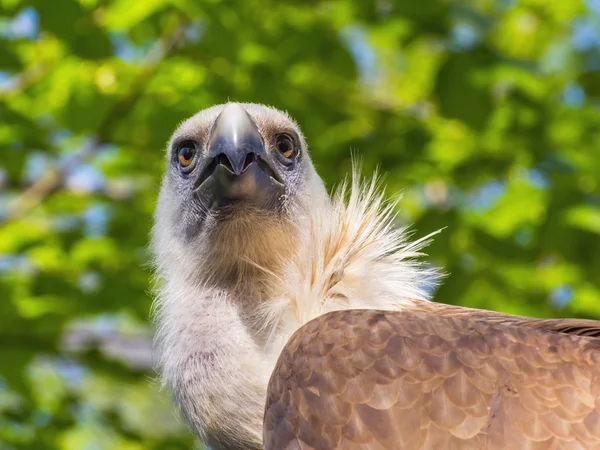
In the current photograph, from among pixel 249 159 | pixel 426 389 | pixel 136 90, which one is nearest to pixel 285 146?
pixel 249 159

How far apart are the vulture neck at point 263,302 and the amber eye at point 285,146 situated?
0.32 m

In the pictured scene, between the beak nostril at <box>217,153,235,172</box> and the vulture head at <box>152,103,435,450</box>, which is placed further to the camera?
the beak nostril at <box>217,153,235,172</box>

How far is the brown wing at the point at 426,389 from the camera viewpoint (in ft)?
9.03

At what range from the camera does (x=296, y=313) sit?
10.8 ft

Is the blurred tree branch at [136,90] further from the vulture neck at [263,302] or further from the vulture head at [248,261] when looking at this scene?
the vulture neck at [263,302]

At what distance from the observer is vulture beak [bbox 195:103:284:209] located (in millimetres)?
3547

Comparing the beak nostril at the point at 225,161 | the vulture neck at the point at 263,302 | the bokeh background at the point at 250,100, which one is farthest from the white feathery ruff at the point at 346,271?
the bokeh background at the point at 250,100

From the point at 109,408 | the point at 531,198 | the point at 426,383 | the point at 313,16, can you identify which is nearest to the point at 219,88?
the point at 313,16

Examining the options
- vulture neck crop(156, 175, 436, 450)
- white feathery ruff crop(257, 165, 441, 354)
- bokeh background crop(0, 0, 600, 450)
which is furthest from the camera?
bokeh background crop(0, 0, 600, 450)

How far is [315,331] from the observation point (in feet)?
9.72

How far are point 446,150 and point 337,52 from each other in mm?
1055

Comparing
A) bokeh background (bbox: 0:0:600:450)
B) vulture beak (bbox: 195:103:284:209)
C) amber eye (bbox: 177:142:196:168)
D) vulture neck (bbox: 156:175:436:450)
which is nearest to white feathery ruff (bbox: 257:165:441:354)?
vulture neck (bbox: 156:175:436:450)

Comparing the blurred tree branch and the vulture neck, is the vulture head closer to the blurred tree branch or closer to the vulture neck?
the vulture neck

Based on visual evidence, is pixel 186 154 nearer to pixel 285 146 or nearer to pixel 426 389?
pixel 285 146
